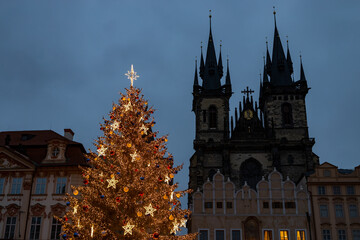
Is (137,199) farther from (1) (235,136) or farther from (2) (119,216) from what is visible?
(1) (235,136)

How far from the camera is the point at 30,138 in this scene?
106 feet

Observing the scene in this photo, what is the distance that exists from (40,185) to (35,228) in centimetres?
303

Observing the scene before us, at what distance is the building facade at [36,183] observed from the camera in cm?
2700

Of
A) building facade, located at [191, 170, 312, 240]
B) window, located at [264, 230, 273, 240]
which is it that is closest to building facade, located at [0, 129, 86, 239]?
building facade, located at [191, 170, 312, 240]

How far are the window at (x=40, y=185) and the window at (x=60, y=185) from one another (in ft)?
3.42

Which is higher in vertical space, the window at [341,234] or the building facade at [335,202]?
the building facade at [335,202]

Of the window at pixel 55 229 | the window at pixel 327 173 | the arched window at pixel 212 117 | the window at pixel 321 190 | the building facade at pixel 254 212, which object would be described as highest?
the arched window at pixel 212 117

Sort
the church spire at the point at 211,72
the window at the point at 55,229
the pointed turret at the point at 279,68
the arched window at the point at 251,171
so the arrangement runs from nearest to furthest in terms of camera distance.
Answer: the window at the point at 55,229, the arched window at the point at 251,171, the pointed turret at the point at 279,68, the church spire at the point at 211,72

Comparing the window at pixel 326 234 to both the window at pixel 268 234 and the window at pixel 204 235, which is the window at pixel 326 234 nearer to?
the window at pixel 268 234

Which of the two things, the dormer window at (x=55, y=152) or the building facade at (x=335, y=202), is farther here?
the building facade at (x=335, y=202)

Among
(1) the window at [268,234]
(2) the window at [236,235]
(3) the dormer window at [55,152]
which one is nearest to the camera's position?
(3) the dormer window at [55,152]

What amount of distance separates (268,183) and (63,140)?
56.1ft

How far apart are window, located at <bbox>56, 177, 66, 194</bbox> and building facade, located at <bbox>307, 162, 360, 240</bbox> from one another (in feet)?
65.0

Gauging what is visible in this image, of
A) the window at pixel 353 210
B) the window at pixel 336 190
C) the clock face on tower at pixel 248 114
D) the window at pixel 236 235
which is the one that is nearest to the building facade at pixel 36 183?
the window at pixel 236 235
